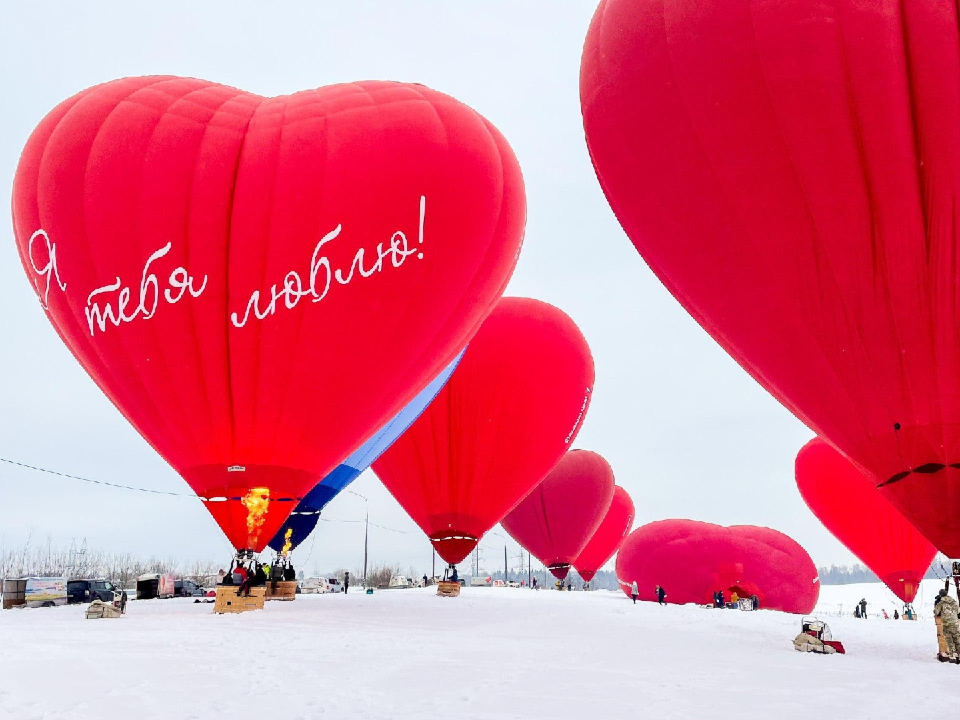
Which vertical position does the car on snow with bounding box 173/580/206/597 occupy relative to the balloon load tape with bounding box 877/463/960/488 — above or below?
below

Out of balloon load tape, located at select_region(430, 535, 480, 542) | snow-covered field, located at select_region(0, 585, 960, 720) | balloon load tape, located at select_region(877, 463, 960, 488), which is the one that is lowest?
snow-covered field, located at select_region(0, 585, 960, 720)

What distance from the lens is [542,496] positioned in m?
34.7

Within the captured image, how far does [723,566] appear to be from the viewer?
90.9 feet

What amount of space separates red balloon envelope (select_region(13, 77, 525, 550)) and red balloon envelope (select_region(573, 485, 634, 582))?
29.8m

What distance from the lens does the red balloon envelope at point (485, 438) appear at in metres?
19.7

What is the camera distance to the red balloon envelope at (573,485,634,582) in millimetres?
41375

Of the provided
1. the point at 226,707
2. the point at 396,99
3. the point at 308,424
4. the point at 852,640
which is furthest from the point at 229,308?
the point at 852,640

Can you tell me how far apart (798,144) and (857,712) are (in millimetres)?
6543

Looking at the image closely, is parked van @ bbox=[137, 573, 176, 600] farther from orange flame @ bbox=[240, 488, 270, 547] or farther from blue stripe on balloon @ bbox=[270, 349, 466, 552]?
orange flame @ bbox=[240, 488, 270, 547]

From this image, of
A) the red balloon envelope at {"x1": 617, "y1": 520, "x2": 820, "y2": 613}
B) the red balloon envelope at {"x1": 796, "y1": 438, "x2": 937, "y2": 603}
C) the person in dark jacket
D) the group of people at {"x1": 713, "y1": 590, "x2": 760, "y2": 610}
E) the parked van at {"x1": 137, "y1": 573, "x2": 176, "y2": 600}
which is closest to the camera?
the person in dark jacket

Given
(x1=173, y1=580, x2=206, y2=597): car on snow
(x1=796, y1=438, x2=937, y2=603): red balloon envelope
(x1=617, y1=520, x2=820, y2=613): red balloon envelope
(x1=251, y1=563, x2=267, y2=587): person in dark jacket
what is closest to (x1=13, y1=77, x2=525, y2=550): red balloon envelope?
(x1=251, y1=563, x2=267, y2=587): person in dark jacket

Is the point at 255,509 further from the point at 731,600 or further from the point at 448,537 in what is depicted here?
the point at 731,600

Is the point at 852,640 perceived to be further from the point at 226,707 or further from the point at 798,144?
the point at 226,707

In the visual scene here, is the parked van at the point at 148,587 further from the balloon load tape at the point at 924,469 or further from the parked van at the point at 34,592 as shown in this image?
the balloon load tape at the point at 924,469
